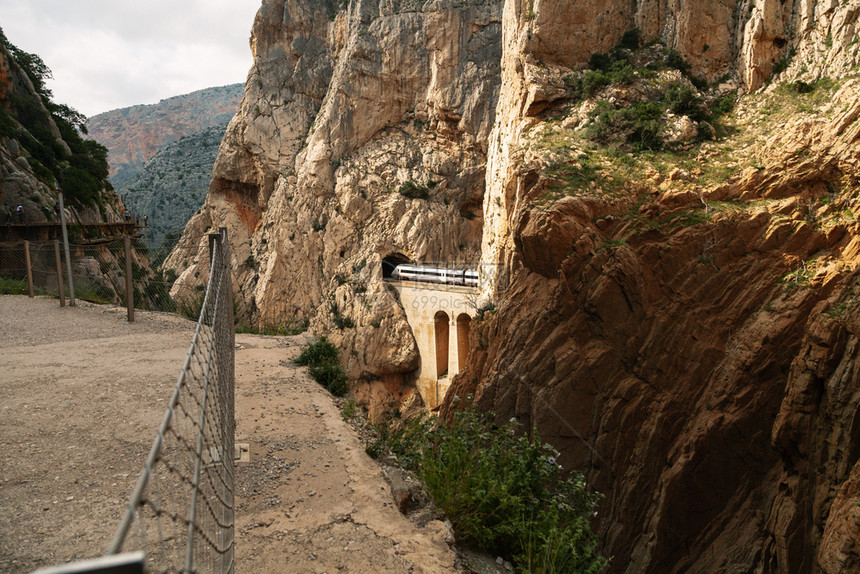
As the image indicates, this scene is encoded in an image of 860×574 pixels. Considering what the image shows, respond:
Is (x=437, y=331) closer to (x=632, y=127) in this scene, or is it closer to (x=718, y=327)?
(x=632, y=127)

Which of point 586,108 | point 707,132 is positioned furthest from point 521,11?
point 707,132

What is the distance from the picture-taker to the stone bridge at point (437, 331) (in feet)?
82.7

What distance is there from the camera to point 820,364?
9758 mm

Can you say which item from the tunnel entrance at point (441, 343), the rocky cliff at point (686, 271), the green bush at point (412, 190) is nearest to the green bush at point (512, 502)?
the rocky cliff at point (686, 271)

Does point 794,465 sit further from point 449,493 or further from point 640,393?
point 449,493

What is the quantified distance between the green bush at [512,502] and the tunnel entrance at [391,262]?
26.6 meters

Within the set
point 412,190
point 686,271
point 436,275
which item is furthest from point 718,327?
point 412,190

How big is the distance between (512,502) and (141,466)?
3.75 meters

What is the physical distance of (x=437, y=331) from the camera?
26.9m

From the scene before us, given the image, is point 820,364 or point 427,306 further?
point 427,306

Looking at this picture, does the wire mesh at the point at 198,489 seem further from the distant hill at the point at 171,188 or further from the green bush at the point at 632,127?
the distant hill at the point at 171,188

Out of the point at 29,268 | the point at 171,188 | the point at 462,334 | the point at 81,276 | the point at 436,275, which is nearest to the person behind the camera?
the point at 29,268

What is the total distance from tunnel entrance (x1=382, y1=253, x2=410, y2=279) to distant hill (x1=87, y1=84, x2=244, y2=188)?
336 ft

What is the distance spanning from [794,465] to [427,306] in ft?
62.0
